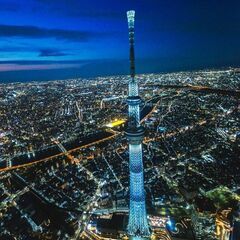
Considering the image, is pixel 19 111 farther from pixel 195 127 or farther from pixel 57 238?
pixel 57 238

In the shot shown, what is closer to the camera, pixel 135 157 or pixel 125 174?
pixel 135 157

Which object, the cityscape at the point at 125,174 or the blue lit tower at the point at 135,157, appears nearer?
the blue lit tower at the point at 135,157

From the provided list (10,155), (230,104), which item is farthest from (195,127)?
(10,155)

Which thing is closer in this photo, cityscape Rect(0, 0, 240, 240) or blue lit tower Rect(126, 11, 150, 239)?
blue lit tower Rect(126, 11, 150, 239)

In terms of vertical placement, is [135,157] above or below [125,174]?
above
